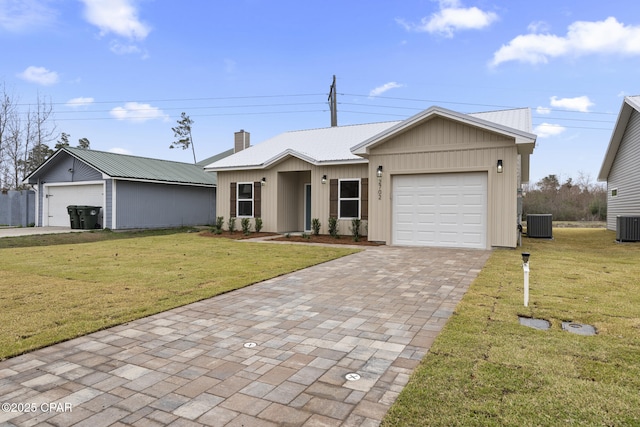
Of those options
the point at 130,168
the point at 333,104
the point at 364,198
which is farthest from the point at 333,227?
the point at 333,104

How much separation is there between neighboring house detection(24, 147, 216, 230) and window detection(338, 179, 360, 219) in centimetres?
987

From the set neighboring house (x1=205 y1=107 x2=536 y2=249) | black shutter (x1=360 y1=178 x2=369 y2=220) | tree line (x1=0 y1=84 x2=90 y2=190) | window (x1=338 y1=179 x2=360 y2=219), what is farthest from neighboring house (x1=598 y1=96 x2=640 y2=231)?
tree line (x1=0 y1=84 x2=90 y2=190)

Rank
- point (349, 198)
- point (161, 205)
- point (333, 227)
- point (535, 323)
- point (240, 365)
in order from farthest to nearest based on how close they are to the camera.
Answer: point (161, 205) < point (349, 198) < point (333, 227) < point (535, 323) < point (240, 365)

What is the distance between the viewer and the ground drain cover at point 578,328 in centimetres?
390

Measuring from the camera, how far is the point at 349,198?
14.2 m

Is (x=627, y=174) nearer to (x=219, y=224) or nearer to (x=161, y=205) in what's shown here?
(x=219, y=224)

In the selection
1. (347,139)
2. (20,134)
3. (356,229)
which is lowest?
(356,229)

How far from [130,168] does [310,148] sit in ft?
30.6

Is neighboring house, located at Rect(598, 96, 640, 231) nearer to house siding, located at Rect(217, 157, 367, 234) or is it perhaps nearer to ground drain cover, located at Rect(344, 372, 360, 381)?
house siding, located at Rect(217, 157, 367, 234)

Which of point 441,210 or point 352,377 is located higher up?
point 441,210

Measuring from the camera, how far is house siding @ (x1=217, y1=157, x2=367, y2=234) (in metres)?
14.5

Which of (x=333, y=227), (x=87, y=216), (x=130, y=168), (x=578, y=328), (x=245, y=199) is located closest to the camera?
(x=578, y=328)

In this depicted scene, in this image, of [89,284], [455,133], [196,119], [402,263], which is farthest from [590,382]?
[196,119]

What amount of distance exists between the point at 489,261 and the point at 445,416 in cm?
689
